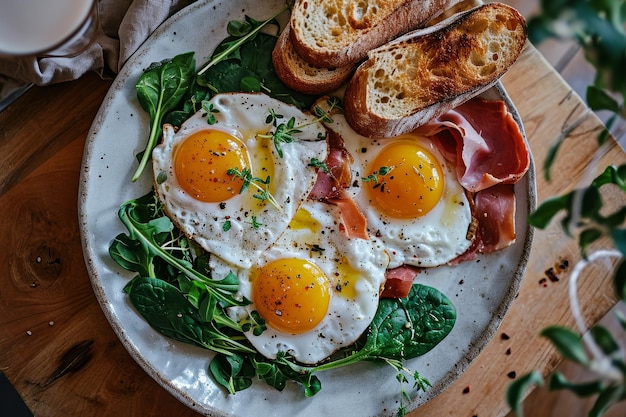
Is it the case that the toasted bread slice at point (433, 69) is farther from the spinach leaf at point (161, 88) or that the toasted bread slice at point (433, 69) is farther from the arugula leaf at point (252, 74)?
the spinach leaf at point (161, 88)

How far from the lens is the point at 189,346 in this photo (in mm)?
2678

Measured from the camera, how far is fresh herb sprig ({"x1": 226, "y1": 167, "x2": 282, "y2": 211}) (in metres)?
2.54

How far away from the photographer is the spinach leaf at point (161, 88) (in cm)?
260

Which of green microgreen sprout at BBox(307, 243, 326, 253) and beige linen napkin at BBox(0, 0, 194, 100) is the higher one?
beige linen napkin at BBox(0, 0, 194, 100)

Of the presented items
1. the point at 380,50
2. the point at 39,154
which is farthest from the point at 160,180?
the point at 380,50

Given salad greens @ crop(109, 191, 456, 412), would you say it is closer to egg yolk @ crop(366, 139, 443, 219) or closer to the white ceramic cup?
egg yolk @ crop(366, 139, 443, 219)

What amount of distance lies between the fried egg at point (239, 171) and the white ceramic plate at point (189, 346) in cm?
Result: 17

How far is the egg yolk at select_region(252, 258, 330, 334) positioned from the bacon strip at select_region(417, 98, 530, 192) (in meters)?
0.78

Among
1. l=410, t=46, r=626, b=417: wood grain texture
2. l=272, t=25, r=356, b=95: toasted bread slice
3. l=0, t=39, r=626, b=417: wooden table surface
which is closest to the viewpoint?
l=272, t=25, r=356, b=95: toasted bread slice

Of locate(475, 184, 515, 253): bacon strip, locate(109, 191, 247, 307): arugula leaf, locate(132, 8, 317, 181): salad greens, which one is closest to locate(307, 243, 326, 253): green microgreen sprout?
locate(109, 191, 247, 307): arugula leaf

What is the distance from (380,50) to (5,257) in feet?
5.98

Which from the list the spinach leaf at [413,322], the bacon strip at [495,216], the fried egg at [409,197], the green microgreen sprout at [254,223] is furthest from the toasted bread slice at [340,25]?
the spinach leaf at [413,322]

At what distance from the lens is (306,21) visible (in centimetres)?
262

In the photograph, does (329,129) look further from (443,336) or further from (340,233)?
(443,336)
